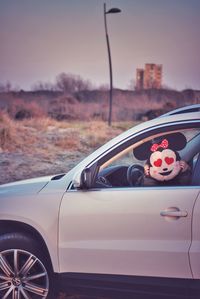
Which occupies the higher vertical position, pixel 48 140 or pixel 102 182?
pixel 102 182

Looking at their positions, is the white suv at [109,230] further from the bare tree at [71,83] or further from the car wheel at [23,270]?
the bare tree at [71,83]

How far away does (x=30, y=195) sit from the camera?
399 cm

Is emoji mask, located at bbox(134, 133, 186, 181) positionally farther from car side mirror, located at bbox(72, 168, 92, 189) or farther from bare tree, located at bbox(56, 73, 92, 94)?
bare tree, located at bbox(56, 73, 92, 94)

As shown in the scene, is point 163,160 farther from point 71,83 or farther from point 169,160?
point 71,83

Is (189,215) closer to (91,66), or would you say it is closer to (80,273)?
(80,273)

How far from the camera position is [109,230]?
3.70m

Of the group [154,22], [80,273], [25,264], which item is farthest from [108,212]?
[154,22]

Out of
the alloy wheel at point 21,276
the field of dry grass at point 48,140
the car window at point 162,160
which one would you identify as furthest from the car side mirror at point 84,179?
the field of dry grass at point 48,140

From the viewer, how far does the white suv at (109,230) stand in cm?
356

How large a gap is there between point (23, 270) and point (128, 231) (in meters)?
0.88

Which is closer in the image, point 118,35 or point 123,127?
point 118,35

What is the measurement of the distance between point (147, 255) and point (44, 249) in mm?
776

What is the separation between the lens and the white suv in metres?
3.56

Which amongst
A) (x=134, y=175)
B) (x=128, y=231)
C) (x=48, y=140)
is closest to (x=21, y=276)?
(x=128, y=231)
